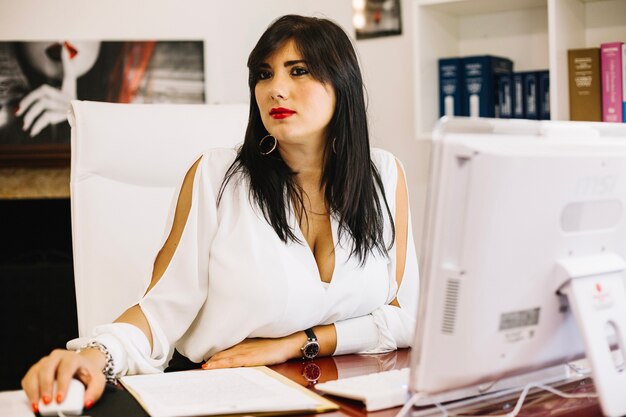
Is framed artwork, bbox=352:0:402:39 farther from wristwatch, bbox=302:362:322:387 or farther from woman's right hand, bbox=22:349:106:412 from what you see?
woman's right hand, bbox=22:349:106:412

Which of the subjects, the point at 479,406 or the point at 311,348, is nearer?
the point at 479,406

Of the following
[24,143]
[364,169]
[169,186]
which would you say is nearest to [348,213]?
[364,169]

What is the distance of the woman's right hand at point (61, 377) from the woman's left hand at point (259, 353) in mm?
306

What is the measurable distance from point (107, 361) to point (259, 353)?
29cm

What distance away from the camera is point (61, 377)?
1051mm

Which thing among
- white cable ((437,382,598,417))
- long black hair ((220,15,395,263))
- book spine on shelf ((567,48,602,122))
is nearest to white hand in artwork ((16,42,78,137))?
long black hair ((220,15,395,263))

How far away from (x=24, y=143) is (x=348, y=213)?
194cm

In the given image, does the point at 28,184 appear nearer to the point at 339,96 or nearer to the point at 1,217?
the point at 1,217

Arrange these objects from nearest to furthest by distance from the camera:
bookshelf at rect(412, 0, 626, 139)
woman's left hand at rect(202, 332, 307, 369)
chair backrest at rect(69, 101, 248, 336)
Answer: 1. woman's left hand at rect(202, 332, 307, 369)
2. chair backrest at rect(69, 101, 248, 336)
3. bookshelf at rect(412, 0, 626, 139)

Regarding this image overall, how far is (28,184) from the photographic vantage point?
328 centimetres

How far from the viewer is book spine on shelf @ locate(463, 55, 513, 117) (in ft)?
8.68

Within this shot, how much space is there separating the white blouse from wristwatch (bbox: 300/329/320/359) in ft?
0.12

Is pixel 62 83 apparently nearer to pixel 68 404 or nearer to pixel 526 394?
pixel 68 404

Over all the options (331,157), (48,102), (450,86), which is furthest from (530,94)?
(48,102)
